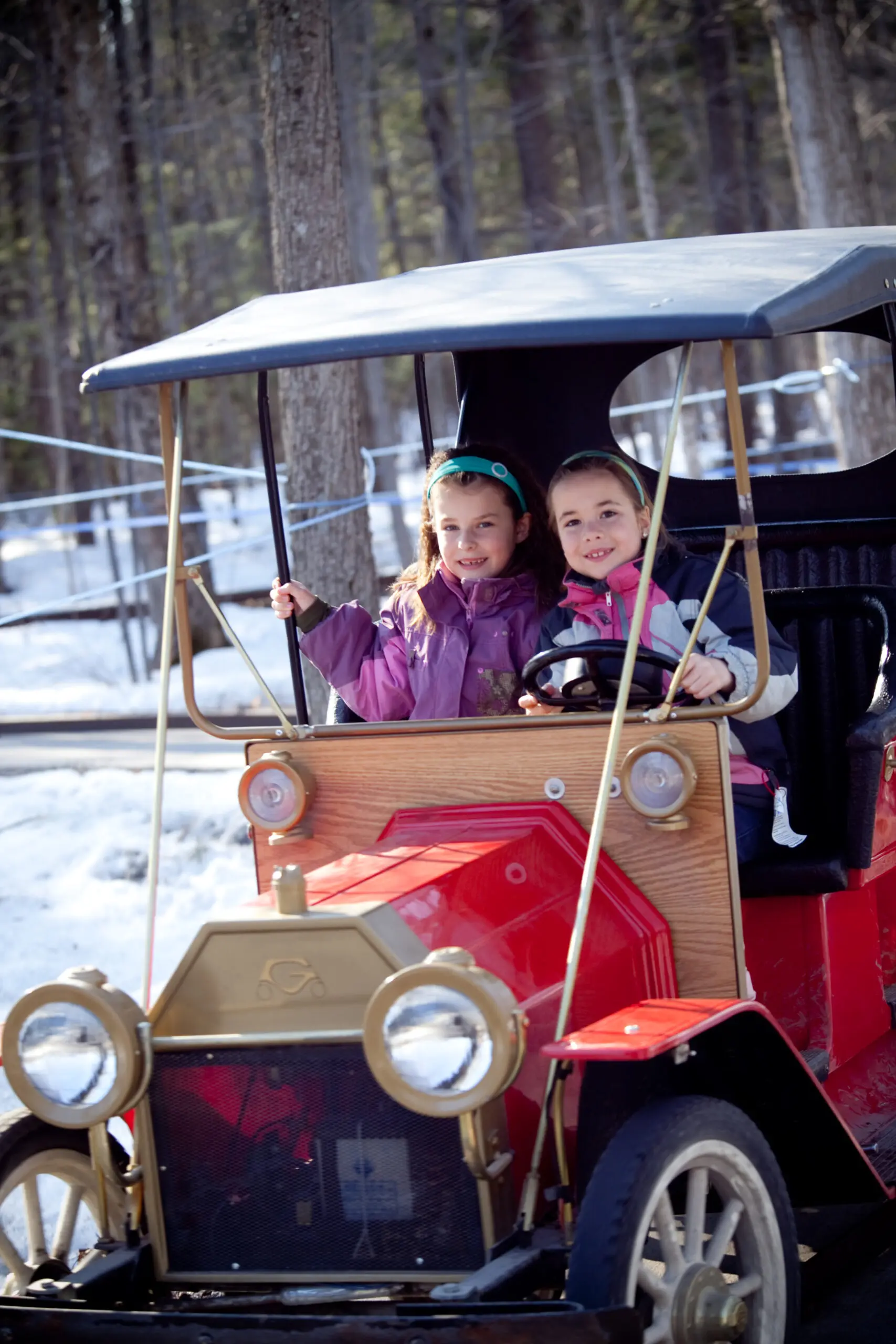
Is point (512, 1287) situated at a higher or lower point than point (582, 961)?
lower

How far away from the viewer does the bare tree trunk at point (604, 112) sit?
62.2ft

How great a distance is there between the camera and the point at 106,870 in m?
7.04

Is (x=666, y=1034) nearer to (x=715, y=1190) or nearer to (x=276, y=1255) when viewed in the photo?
(x=715, y=1190)

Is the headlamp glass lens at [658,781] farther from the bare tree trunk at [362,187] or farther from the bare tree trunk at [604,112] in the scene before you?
the bare tree trunk at [604,112]

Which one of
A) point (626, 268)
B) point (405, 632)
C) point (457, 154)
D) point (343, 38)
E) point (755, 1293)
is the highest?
point (343, 38)

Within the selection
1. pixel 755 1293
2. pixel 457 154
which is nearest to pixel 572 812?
pixel 755 1293

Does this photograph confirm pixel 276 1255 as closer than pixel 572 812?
Yes

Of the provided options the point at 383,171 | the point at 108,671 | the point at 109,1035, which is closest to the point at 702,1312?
the point at 109,1035

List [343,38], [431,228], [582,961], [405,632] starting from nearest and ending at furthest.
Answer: [582,961] → [405,632] → [343,38] → [431,228]

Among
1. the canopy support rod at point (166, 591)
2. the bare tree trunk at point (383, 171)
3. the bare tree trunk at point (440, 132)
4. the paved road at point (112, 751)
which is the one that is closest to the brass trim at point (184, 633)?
the canopy support rod at point (166, 591)

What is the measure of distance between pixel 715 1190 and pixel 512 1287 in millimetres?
539

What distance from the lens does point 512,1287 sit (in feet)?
8.72

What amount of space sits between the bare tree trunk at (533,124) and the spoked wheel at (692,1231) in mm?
17618

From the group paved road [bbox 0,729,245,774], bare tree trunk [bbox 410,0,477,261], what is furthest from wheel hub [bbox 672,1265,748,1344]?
bare tree trunk [bbox 410,0,477,261]
